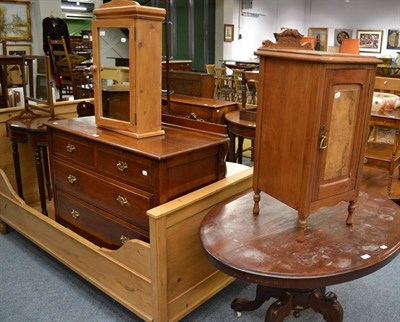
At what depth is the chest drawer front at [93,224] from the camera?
7.36 feet

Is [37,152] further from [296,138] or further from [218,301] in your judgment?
[296,138]

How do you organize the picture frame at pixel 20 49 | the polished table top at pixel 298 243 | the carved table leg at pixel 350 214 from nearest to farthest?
the polished table top at pixel 298 243
the carved table leg at pixel 350 214
the picture frame at pixel 20 49

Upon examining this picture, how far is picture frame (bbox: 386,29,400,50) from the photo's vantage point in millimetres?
12352

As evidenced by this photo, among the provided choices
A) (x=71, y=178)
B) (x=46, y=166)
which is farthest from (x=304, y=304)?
(x=46, y=166)

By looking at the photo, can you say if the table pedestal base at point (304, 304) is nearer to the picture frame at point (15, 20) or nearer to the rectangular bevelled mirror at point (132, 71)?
the rectangular bevelled mirror at point (132, 71)

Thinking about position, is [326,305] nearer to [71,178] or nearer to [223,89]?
[71,178]

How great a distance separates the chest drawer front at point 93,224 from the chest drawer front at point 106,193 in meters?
0.05

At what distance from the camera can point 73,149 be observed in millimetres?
2436

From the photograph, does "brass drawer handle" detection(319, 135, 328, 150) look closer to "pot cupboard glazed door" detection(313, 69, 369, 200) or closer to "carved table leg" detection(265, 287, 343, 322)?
"pot cupboard glazed door" detection(313, 69, 369, 200)

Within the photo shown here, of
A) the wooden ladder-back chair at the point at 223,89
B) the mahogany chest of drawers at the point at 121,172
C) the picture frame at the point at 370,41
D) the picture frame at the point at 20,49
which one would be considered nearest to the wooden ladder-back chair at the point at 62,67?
the picture frame at the point at 20,49

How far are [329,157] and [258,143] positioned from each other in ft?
0.98

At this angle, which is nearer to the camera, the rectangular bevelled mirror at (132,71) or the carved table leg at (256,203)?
the carved table leg at (256,203)

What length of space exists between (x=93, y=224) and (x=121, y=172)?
20.9 inches

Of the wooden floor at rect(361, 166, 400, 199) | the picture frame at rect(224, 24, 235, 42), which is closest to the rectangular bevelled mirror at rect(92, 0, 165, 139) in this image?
the wooden floor at rect(361, 166, 400, 199)
